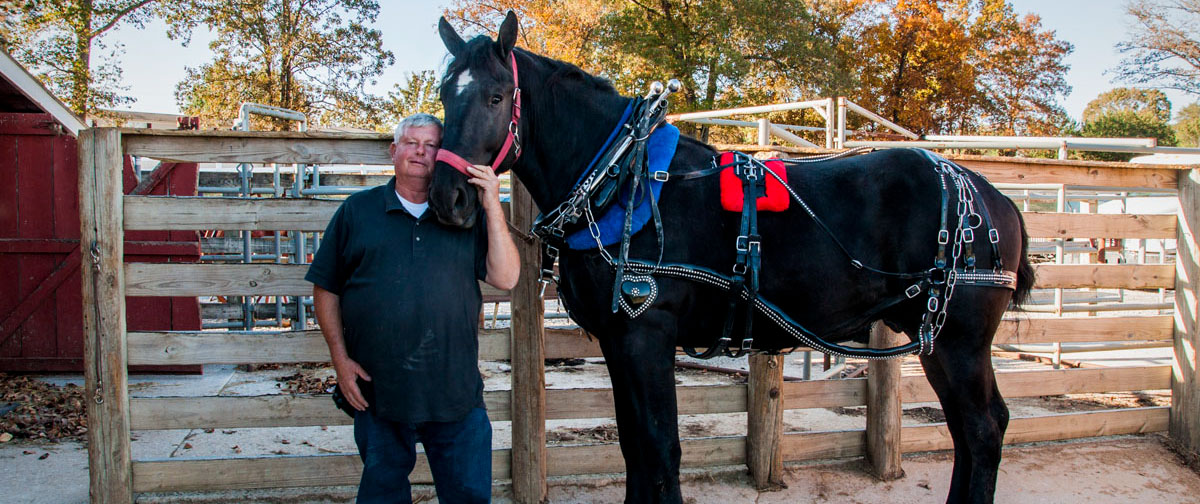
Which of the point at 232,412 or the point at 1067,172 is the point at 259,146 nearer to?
the point at 232,412

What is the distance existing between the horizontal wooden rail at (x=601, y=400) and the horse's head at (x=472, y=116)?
59.0 inches

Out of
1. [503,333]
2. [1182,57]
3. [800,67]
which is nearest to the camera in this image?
[503,333]

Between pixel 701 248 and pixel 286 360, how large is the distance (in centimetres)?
213

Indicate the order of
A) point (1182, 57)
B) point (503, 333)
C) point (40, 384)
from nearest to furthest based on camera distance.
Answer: point (503, 333)
point (40, 384)
point (1182, 57)

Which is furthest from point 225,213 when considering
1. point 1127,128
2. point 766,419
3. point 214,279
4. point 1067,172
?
point 1127,128

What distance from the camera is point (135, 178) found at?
20.6ft

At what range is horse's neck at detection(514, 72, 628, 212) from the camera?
2514mm

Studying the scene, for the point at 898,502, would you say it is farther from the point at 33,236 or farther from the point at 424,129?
the point at 33,236

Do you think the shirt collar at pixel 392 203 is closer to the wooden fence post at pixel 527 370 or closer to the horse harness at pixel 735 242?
the horse harness at pixel 735 242

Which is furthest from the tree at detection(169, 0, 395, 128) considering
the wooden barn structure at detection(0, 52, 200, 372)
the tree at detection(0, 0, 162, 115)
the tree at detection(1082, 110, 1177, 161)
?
the tree at detection(1082, 110, 1177, 161)

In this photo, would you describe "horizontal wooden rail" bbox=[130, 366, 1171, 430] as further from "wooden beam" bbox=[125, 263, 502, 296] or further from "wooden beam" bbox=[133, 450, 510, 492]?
"wooden beam" bbox=[125, 263, 502, 296]

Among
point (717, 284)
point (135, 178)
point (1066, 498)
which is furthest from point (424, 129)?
point (135, 178)

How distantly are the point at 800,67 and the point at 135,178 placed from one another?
63.3ft

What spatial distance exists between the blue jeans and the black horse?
59 centimetres
